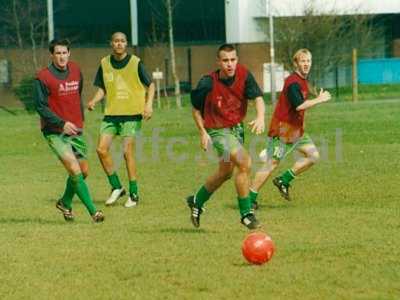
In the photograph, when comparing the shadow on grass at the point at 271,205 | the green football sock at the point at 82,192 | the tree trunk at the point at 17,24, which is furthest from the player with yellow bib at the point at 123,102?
the tree trunk at the point at 17,24

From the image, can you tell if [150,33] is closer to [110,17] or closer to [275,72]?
[110,17]

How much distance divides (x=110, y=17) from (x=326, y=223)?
144 ft

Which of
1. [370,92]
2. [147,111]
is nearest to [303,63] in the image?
[147,111]

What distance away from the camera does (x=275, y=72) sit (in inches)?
2058

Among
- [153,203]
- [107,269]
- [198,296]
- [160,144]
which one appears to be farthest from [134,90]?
[160,144]

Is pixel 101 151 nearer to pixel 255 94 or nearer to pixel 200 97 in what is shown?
pixel 200 97

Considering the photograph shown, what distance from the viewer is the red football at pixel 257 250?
372 inches

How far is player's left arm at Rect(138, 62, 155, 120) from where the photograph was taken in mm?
14820

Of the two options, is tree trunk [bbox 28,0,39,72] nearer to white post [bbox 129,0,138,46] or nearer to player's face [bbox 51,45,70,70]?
white post [bbox 129,0,138,46]

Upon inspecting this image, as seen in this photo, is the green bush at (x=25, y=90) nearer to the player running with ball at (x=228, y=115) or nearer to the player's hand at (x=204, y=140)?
the player running with ball at (x=228, y=115)

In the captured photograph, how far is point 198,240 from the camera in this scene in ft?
36.2

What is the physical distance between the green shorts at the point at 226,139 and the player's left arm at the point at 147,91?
3040 mm

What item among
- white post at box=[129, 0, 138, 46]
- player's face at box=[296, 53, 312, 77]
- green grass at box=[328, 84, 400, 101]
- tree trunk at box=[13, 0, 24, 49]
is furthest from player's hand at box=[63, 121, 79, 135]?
white post at box=[129, 0, 138, 46]

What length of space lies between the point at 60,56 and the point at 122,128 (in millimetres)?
2506
